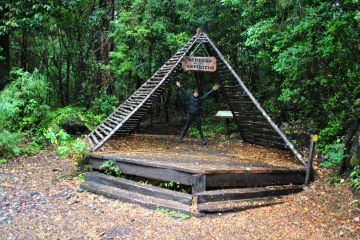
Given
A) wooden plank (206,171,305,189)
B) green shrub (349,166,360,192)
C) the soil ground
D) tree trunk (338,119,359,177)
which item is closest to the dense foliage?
tree trunk (338,119,359,177)

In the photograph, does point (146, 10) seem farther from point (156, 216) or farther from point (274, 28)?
point (156, 216)

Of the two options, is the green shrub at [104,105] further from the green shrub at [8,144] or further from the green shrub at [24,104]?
the green shrub at [8,144]

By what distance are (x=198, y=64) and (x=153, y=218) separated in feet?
16.8

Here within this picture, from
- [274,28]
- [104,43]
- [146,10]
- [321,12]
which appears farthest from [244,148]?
[104,43]

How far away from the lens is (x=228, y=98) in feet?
33.3

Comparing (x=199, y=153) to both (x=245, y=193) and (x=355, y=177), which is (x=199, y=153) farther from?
(x=355, y=177)

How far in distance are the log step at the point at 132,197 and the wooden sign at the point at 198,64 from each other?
13.7 ft

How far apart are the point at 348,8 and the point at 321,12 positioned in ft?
2.15

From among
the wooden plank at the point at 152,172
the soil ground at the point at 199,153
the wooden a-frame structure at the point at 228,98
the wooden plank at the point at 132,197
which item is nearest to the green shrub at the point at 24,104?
the wooden a-frame structure at the point at 228,98

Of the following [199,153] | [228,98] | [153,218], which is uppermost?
[228,98]

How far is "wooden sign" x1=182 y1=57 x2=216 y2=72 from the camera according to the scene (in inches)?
377

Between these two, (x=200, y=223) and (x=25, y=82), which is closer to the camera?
(x=200, y=223)

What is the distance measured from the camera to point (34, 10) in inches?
486

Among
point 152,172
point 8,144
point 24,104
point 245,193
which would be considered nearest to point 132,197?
point 152,172
